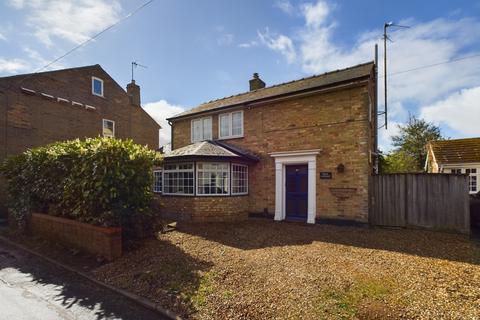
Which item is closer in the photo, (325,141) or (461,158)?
(325,141)

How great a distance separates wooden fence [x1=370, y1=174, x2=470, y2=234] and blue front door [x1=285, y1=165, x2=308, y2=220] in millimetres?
2632

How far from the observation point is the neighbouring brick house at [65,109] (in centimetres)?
1361

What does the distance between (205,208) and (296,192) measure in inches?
158

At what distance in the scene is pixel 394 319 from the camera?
351 centimetres

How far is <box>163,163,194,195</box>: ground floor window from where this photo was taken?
1131 cm

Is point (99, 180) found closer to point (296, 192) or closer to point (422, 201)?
point (296, 192)

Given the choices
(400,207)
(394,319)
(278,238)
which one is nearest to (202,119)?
(278,238)

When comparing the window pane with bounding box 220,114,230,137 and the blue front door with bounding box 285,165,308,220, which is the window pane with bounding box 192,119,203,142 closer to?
the window pane with bounding box 220,114,230,137

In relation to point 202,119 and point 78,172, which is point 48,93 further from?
point 78,172

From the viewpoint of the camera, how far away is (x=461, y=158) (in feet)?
53.5

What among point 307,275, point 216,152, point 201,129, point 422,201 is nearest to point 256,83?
point 201,129

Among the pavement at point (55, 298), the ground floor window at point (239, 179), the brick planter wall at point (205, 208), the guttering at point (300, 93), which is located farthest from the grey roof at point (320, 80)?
the pavement at point (55, 298)

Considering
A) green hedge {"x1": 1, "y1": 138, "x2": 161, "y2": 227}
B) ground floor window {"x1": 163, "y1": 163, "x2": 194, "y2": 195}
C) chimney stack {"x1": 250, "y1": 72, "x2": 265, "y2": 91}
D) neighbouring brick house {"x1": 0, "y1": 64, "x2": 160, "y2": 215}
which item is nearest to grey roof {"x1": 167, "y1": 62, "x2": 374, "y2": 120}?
chimney stack {"x1": 250, "y1": 72, "x2": 265, "y2": 91}

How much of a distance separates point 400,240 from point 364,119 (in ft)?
14.2
